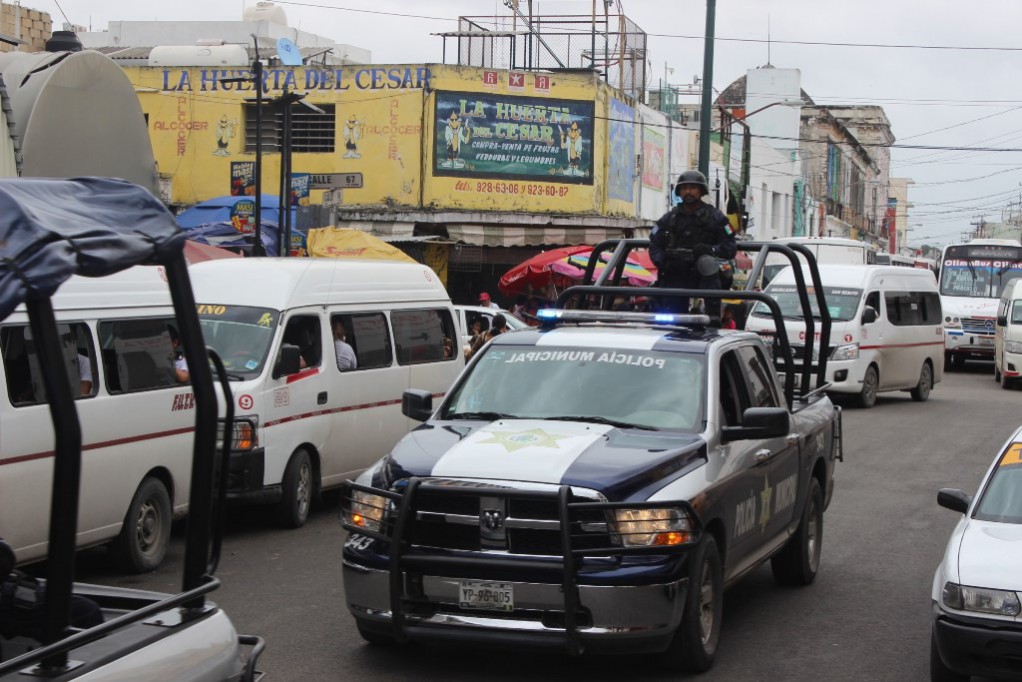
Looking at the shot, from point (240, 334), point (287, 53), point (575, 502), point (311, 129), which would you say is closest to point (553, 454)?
point (575, 502)

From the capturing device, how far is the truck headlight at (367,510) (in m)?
6.83

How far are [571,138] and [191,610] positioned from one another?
28.1 meters

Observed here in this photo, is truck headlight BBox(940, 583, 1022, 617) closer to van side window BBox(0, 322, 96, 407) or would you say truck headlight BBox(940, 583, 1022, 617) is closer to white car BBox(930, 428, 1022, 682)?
white car BBox(930, 428, 1022, 682)

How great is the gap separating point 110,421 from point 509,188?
22.0 m

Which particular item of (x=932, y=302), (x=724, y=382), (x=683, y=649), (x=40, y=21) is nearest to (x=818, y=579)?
(x=724, y=382)

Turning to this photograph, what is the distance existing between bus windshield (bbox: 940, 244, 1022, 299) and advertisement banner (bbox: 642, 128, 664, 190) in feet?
26.4

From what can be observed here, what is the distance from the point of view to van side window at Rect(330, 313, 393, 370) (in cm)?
1270

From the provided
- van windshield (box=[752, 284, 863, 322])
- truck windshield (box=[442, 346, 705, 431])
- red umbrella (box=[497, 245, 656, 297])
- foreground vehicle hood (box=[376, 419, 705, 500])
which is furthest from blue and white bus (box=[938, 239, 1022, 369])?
foreground vehicle hood (box=[376, 419, 705, 500])

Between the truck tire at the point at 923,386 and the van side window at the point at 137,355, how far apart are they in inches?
669

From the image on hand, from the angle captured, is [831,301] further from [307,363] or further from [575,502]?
[575,502]

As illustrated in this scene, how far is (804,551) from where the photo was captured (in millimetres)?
9266

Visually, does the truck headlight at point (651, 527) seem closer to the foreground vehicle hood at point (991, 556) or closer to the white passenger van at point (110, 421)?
the foreground vehicle hood at point (991, 556)

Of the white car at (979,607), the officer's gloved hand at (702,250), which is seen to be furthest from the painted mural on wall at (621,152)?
the white car at (979,607)

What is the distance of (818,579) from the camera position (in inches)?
383
